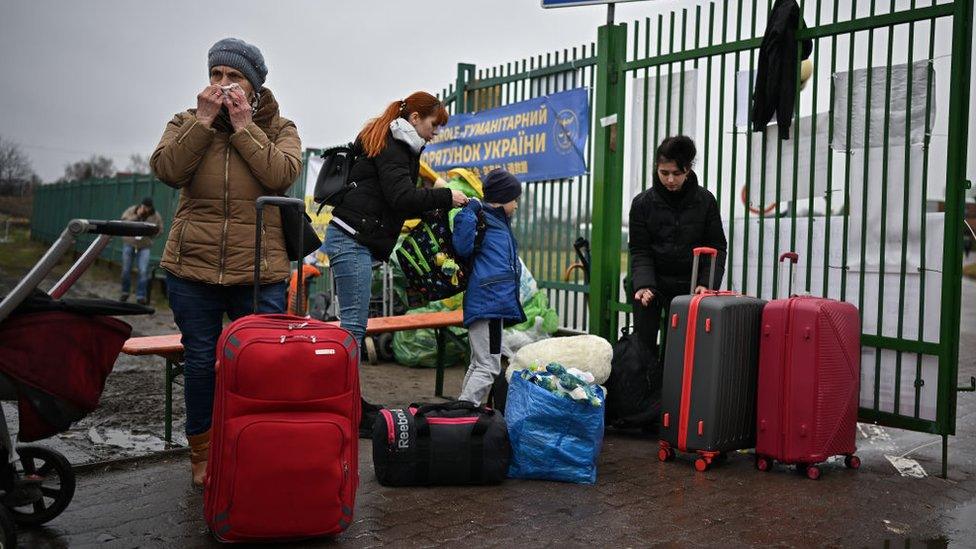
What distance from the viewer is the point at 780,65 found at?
486 centimetres

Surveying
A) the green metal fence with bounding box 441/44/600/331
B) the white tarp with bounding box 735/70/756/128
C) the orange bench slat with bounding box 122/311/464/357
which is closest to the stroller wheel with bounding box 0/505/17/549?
the orange bench slat with bounding box 122/311/464/357

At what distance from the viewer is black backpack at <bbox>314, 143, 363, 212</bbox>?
480cm

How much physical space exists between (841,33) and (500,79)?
460cm

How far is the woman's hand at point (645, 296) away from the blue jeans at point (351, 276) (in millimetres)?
1668

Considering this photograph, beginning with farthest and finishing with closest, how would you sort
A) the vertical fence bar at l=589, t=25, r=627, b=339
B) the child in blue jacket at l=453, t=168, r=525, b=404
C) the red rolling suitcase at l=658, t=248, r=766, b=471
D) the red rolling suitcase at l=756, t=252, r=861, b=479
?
the vertical fence bar at l=589, t=25, r=627, b=339
the child in blue jacket at l=453, t=168, r=525, b=404
the red rolling suitcase at l=658, t=248, r=766, b=471
the red rolling suitcase at l=756, t=252, r=861, b=479

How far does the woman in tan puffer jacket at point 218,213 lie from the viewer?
357cm

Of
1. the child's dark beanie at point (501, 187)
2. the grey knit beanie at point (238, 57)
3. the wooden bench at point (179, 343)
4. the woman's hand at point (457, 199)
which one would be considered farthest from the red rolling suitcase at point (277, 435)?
the child's dark beanie at point (501, 187)

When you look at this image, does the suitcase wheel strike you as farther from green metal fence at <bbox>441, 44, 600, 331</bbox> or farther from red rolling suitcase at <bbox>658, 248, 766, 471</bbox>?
green metal fence at <bbox>441, 44, 600, 331</bbox>

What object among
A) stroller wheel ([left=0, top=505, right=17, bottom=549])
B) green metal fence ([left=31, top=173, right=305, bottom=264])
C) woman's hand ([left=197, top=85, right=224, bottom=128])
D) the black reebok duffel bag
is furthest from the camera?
green metal fence ([left=31, top=173, right=305, bottom=264])

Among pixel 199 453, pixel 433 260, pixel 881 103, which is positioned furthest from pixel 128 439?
pixel 881 103

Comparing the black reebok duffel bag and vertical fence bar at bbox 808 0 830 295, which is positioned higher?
vertical fence bar at bbox 808 0 830 295

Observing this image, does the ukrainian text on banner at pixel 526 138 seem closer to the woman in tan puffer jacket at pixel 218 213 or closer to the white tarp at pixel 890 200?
the white tarp at pixel 890 200

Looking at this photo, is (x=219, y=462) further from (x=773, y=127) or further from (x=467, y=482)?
(x=773, y=127)

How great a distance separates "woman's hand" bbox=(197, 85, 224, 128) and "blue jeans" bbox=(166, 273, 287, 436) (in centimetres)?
72
